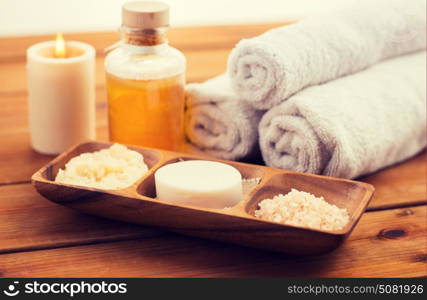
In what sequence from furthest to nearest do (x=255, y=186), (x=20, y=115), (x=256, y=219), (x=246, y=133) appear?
1. (x=20, y=115)
2. (x=246, y=133)
3. (x=255, y=186)
4. (x=256, y=219)

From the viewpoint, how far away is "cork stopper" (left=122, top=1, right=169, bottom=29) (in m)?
0.81

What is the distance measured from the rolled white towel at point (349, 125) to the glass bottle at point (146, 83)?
0.38 ft

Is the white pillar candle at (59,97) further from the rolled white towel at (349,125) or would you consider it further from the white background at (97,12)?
the white background at (97,12)

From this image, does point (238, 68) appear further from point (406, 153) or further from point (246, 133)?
point (406, 153)

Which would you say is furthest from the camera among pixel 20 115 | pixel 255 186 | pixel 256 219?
pixel 20 115

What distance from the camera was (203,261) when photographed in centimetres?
69

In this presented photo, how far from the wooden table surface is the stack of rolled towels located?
0.06 meters

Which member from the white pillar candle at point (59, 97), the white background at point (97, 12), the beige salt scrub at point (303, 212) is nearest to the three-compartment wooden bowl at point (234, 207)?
the beige salt scrub at point (303, 212)

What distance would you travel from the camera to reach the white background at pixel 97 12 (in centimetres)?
184

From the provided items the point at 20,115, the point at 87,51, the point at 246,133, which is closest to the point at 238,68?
the point at 246,133

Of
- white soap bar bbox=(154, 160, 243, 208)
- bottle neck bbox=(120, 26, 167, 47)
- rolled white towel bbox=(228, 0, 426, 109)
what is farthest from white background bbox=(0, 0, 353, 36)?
white soap bar bbox=(154, 160, 243, 208)

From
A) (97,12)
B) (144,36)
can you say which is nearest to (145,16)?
(144,36)

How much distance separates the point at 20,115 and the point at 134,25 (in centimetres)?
29

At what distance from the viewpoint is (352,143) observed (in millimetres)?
818
